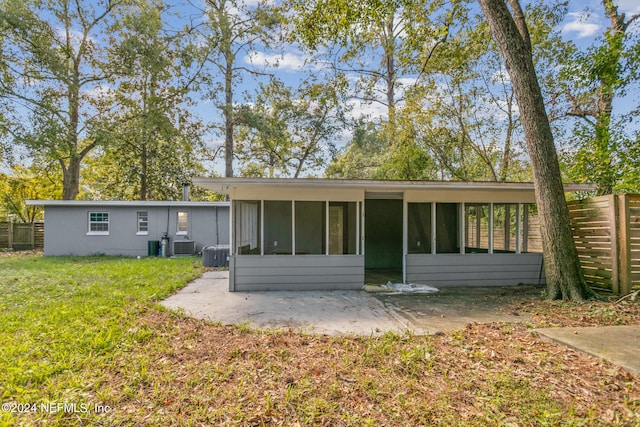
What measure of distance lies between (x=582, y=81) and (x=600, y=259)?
5031 mm

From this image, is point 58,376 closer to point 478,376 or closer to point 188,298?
point 188,298

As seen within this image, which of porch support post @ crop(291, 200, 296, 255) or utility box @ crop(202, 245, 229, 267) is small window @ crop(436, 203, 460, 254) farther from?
utility box @ crop(202, 245, 229, 267)

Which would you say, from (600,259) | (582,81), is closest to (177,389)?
(600,259)

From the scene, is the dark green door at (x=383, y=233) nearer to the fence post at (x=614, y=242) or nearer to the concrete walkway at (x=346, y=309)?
the concrete walkway at (x=346, y=309)

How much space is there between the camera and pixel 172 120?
17391mm

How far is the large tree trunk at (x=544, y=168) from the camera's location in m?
5.34

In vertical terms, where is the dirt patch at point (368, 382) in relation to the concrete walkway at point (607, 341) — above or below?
below

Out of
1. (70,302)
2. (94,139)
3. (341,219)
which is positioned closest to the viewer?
(70,302)

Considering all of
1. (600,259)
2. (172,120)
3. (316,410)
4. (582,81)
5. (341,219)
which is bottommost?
(316,410)

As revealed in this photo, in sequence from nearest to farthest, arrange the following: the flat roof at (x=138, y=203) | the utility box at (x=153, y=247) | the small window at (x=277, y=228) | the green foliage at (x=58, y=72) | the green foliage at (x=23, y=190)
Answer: the small window at (x=277, y=228), the flat roof at (x=138, y=203), the utility box at (x=153, y=247), the green foliage at (x=58, y=72), the green foliage at (x=23, y=190)

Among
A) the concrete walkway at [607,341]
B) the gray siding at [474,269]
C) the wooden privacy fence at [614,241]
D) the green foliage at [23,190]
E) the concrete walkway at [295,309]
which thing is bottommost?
the concrete walkway at [295,309]

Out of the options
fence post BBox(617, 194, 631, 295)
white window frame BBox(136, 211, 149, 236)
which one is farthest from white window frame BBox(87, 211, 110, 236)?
fence post BBox(617, 194, 631, 295)

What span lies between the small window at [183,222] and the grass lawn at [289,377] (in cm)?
841

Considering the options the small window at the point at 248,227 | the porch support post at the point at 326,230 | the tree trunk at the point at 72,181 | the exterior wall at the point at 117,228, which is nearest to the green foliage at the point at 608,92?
the porch support post at the point at 326,230
